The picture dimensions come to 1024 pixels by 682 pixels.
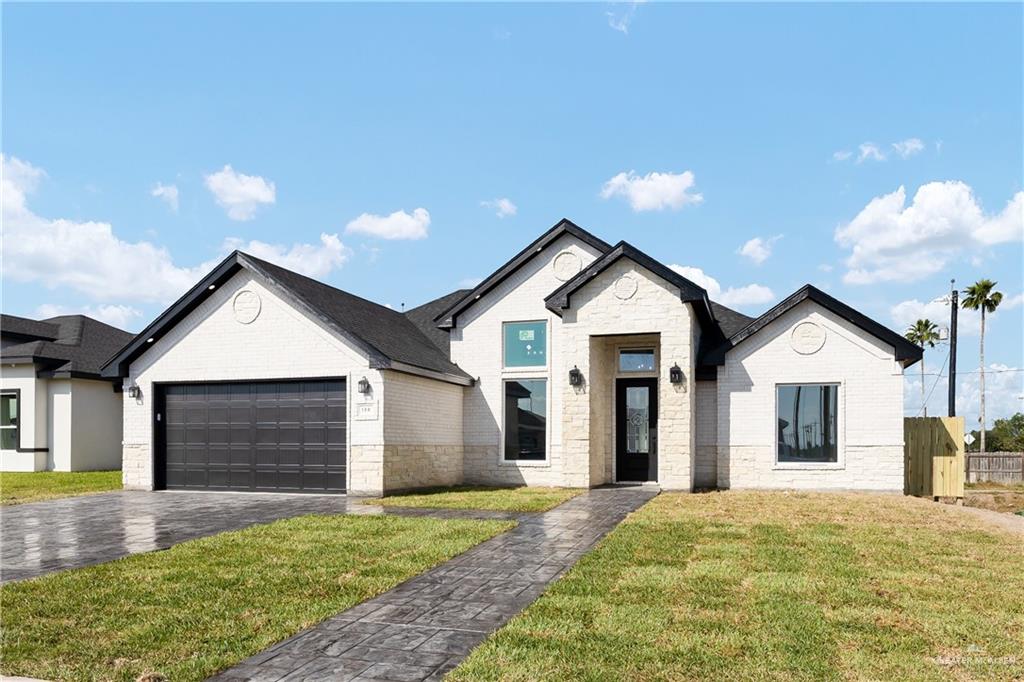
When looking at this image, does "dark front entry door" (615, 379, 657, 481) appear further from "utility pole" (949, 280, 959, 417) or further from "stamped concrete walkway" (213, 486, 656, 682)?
"utility pole" (949, 280, 959, 417)

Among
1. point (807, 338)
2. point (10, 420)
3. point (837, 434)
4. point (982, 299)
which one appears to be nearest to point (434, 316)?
point (807, 338)

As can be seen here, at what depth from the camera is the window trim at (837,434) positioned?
54.7 feet

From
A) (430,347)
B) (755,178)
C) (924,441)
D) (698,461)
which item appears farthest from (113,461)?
(924,441)

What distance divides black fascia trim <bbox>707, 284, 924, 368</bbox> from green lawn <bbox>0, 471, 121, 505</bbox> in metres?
14.9

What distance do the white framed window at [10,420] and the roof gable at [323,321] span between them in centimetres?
837

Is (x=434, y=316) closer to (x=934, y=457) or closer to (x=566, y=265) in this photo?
(x=566, y=265)

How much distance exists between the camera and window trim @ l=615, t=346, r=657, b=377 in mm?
18391

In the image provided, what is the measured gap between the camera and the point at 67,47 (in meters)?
11.9

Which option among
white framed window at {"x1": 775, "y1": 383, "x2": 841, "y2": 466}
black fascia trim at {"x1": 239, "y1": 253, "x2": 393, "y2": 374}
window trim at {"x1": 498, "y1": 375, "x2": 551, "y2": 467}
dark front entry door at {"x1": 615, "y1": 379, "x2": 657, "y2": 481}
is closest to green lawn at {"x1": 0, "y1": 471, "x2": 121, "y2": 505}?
black fascia trim at {"x1": 239, "y1": 253, "x2": 393, "y2": 374}

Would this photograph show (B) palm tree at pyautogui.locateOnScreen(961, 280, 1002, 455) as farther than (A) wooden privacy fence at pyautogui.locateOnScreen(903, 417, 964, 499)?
Yes

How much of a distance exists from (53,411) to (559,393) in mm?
16627

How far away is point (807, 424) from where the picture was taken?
17.0 m

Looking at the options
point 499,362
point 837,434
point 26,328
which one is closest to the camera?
point 837,434

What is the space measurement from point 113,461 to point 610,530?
20.5 meters
